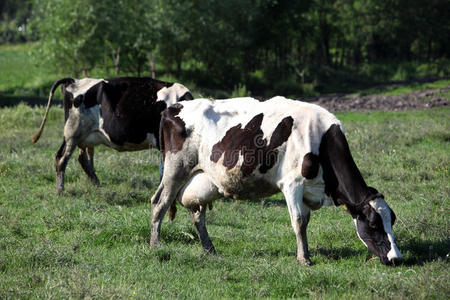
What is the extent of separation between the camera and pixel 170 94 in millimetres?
10586

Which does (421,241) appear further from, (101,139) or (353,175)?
(101,139)

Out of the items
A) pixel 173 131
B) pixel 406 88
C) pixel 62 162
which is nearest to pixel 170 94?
pixel 62 162

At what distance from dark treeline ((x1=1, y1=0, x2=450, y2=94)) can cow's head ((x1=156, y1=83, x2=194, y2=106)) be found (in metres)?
23.2

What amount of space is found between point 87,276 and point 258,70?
3927 centimetres

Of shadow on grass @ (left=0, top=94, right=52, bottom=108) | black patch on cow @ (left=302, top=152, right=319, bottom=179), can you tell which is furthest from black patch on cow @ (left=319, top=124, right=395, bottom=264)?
shadow on grass @ (left=0, top=94, right=52, bottom=108)

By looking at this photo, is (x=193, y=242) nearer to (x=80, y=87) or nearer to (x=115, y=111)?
(x=115, y=111)

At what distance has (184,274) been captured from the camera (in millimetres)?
6605

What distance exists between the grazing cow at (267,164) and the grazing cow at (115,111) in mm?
2564

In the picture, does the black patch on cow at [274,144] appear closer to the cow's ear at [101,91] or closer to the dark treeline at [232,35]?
the cow's ear at [101,91]

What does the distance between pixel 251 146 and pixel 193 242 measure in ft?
6.08

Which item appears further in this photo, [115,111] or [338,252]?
[115,111]

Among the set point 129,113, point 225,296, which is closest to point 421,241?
point 225,296

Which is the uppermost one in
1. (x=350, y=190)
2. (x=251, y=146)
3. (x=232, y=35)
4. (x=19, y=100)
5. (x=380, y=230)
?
(x=232, y=35)

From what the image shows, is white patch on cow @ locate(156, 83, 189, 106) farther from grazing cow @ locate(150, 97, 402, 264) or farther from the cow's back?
the cow's back
